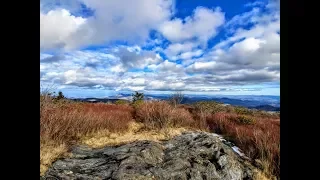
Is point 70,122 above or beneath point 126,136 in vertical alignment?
above

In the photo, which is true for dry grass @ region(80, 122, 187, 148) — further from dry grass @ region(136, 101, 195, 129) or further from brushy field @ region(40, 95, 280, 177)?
dry grass @ region(136, 101, 195, 129)

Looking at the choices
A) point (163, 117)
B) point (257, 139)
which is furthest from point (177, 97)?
point (257, 139)

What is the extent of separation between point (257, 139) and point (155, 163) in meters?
1.56

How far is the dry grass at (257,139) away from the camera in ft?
11.7

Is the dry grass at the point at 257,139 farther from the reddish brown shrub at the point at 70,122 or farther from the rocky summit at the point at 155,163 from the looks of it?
the reddish brown shrub at the point at 70,122

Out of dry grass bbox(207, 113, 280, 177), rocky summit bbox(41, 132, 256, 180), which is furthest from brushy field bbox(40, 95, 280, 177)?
rocky summit bbox(41, 132, 256, 180)

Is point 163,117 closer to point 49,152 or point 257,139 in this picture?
point 257,139

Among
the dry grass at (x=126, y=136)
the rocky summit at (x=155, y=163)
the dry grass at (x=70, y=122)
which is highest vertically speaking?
the dry grass at (x=70, y=122)

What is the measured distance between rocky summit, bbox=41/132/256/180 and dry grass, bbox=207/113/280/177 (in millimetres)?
267

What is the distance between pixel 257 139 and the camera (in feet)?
12.9

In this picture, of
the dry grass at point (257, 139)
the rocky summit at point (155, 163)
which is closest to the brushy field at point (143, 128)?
the dry grass at point (257, 139)

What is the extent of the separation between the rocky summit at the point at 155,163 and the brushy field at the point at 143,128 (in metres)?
0.26

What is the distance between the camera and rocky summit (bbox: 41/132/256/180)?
3.07 m
